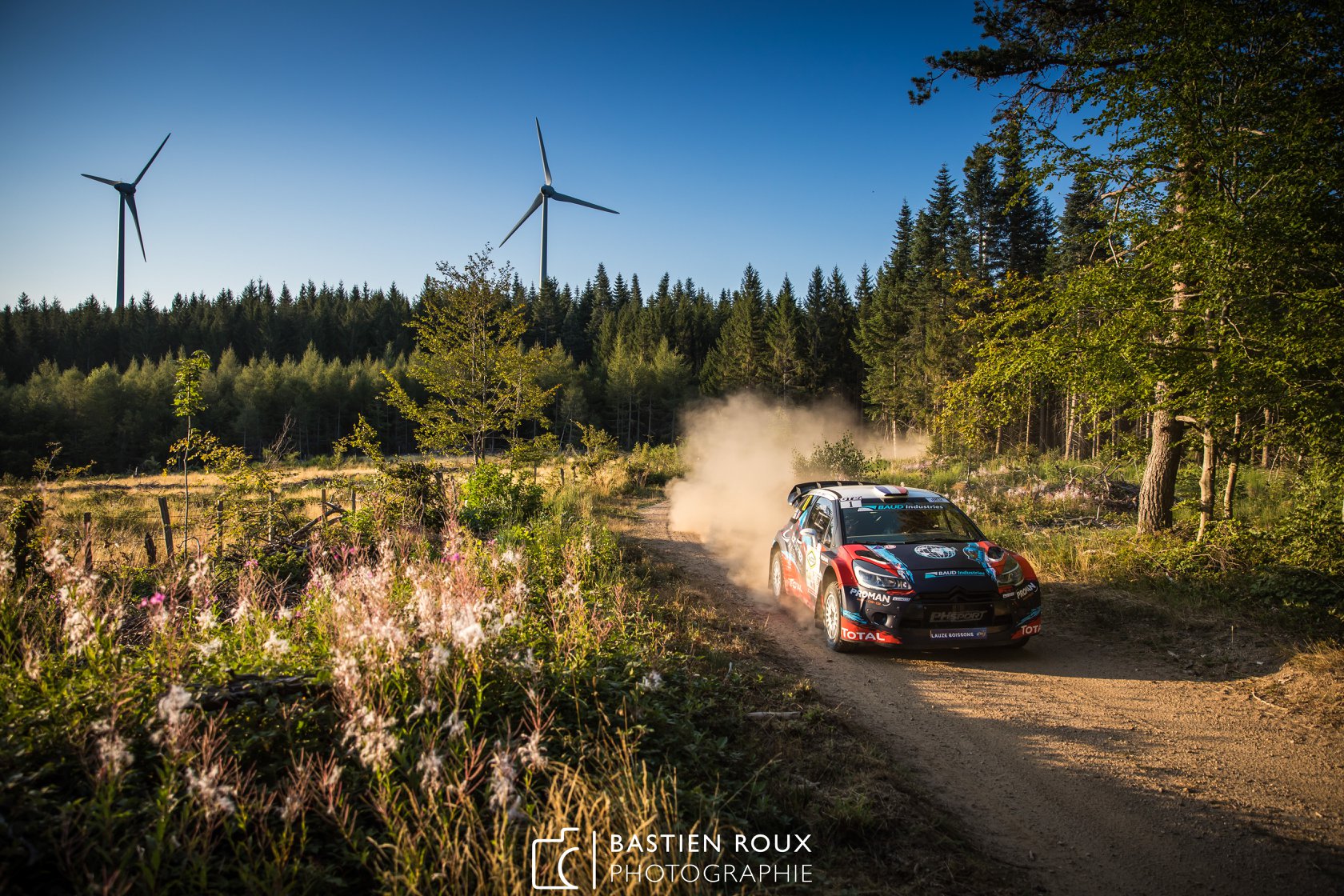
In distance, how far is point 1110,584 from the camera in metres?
9.83

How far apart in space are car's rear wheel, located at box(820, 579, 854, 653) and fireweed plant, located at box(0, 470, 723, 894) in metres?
2.86

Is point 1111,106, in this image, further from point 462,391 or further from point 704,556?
point 462,391

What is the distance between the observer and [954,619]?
7.05m

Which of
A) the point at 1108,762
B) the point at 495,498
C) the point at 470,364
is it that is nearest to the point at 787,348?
the point at 470,364

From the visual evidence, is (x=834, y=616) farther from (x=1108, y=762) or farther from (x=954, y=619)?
(x=1108, y=762)

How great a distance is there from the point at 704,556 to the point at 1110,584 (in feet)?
24.4

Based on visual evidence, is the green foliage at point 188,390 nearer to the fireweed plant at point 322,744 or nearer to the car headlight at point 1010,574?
the fireweed plant at point 322,744

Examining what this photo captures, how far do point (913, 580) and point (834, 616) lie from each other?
3.71 feet

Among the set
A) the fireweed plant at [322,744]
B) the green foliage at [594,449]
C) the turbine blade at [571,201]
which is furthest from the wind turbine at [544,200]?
the fireweed plant at [322,744]

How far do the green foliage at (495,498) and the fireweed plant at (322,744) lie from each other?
291 inches

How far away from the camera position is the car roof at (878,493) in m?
8.98

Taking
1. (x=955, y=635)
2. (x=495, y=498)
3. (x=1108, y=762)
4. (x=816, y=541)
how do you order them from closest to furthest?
(x=1108, y=762)
(x=955, y=635)
(x=816, y=541)
(x=495, y=498)

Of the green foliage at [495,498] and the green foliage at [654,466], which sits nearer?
the green foliage at [495,498]

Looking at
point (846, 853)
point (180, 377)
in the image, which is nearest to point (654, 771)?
point (846, 853)
